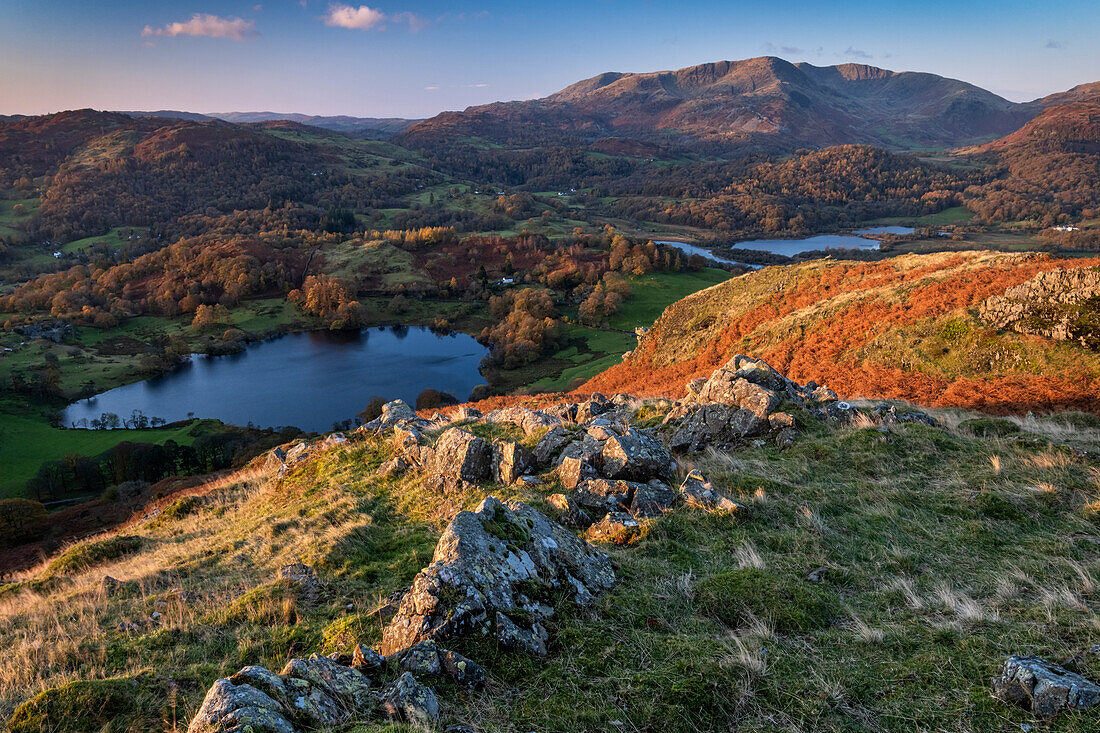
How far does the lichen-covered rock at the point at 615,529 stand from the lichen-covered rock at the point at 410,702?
560 cm

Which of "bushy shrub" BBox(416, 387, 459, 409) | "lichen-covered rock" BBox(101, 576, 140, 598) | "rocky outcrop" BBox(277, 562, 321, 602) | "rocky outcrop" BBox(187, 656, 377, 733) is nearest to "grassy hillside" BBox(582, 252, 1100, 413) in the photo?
"rocky outcrop" BBox(277, 562, 321, 602)

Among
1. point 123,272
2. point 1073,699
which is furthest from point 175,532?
point 123,272

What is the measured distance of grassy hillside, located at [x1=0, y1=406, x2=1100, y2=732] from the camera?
17.7 ft

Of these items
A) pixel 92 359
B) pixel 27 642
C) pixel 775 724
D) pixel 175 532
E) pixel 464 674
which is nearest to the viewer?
pixel 775 724

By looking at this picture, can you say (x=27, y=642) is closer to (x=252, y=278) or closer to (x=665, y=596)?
(x=665, y=596)

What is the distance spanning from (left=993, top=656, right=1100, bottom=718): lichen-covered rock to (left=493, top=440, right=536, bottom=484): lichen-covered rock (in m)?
11.0

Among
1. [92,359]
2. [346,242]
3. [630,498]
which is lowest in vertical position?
[92,359]

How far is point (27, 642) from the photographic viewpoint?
28.6 feet

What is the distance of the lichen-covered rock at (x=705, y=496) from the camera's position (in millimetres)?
11305

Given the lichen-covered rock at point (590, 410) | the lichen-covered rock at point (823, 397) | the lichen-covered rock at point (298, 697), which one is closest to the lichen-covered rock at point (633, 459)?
the lichen-covered rock at point (590, 410)

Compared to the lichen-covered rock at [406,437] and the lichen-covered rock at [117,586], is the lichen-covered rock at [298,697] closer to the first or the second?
the lichen-covered rock at [117,586]

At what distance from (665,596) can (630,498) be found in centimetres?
415

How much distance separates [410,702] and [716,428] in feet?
46.1

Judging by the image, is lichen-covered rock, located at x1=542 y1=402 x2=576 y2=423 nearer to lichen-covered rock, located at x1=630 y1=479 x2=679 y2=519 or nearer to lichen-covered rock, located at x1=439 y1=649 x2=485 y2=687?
lichen-covered rock, located at x1=630 y1=479 x2=679 y2=519
